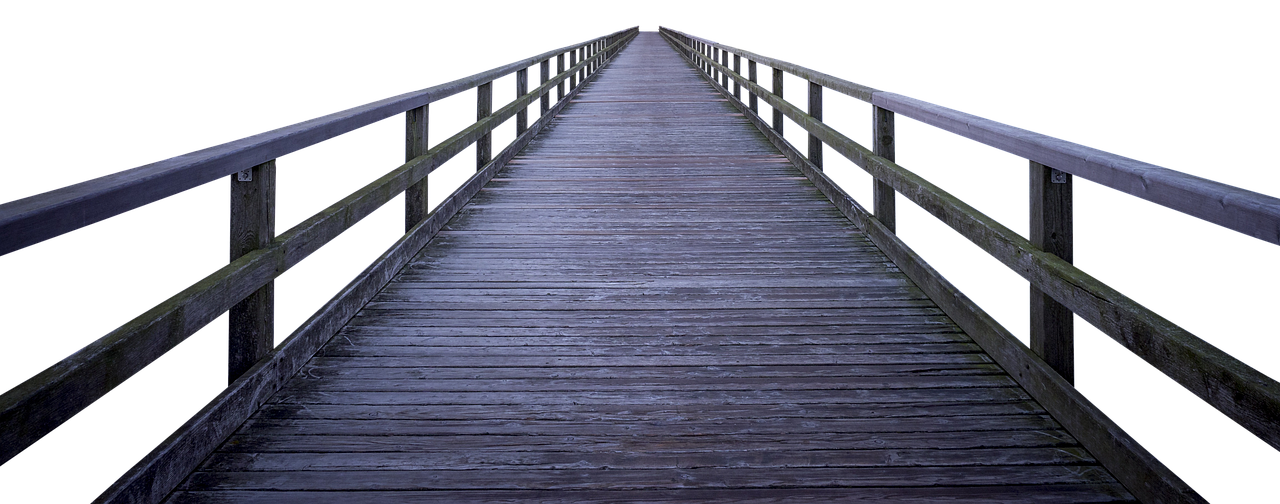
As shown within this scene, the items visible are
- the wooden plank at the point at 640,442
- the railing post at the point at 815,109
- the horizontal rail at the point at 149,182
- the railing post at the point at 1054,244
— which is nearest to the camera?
the horizontal rail at the point at 149,182

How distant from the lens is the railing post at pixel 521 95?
8.84 m

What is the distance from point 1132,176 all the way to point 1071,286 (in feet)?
1.40

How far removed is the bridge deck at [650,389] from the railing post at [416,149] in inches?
8.7

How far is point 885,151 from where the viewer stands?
17.2 feet

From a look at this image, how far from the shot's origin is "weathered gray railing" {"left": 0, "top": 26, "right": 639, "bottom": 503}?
6.82 ft

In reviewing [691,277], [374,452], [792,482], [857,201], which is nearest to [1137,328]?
[792,482]

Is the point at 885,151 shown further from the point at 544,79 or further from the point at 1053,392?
the point at 544,79

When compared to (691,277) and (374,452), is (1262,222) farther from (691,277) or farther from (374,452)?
(691,277)

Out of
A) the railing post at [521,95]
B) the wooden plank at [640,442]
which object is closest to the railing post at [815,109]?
the railing post at [521,95]

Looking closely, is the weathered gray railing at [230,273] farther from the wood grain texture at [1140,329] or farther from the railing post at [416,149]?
the wood grain texture at [1140,329]

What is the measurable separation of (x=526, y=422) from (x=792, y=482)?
0.89 m

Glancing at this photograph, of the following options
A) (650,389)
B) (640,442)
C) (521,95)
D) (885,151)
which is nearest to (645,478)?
(640,442)

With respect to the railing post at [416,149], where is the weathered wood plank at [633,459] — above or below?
below

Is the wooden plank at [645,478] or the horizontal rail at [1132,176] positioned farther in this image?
the wooden plank at [645,478]
